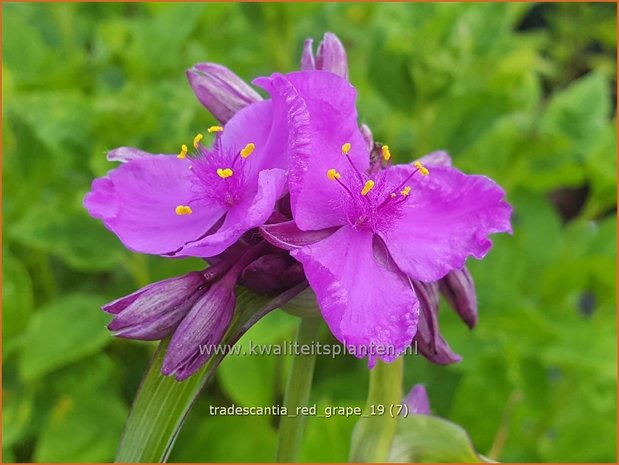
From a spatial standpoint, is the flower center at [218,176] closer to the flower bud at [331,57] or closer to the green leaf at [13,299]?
the flower bud at [331,57]

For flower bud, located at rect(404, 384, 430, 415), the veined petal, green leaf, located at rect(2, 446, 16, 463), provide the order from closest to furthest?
the veined petal < flower bud, located at rect(404, 384, 430, 415) < green leaf, located at rect(2, 446, 16, 463)

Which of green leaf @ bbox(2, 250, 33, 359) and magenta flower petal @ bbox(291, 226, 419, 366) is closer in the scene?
magenta flower petal @ bbox(291, 226, 419, 366)

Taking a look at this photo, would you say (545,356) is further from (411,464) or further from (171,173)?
(171,173)

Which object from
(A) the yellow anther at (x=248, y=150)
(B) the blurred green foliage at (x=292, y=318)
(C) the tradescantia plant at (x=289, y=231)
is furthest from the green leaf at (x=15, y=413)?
(A) the yellow anther at (x=248, y=150)

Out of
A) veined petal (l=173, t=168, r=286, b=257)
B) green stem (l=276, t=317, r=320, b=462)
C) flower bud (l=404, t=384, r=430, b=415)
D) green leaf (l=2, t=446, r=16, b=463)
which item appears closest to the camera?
veined petal (l=173, t=168, r=286, b=257)

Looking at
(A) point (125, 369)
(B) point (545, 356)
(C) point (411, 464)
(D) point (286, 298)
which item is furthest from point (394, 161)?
(D) point (286, 298)

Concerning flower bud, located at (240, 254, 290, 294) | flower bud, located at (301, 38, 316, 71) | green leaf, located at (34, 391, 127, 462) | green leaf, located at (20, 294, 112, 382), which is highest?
flower bud, located at (301, 38, 316, 71)

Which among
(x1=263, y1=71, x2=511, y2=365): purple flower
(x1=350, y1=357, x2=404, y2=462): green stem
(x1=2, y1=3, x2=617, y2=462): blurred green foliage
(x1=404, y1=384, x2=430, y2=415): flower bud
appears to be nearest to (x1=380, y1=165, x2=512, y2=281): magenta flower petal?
(x1=263, y1=71, x2=511, y2=365): purple flower

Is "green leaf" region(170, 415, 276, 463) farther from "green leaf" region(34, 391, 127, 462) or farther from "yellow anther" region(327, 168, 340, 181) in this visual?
"yellow anther" region(327, 168, 340, 181)

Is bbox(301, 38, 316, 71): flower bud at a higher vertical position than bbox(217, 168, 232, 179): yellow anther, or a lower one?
higher

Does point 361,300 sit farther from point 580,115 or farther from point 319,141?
point 580,115
